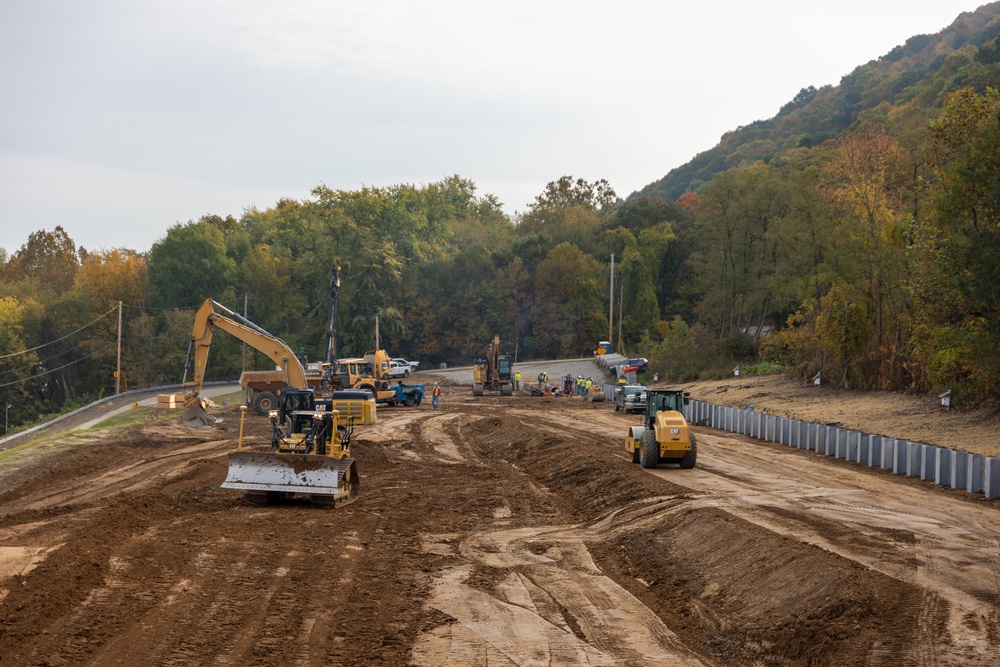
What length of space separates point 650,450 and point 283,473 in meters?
10.5

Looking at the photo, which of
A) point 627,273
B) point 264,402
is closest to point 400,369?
point 627,273

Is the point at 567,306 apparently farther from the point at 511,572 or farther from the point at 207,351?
the point at 511,572

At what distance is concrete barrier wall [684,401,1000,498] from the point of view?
22141 millimetres

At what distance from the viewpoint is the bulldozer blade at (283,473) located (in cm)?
2078

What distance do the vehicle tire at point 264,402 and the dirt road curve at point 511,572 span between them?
21394 millimetres

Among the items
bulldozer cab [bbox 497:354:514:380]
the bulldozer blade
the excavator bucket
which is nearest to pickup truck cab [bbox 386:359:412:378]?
bulldozer cab [bbox 497:354:514:380]

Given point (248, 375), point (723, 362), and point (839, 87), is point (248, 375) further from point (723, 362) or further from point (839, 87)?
point (839, 87)

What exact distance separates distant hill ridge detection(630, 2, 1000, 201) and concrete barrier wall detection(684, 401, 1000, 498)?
224ft

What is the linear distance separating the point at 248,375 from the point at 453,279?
57.2 meters

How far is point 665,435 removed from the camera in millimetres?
25906

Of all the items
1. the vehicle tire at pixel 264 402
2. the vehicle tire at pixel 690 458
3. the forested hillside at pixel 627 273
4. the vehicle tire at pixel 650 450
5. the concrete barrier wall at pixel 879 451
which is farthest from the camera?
the vehicle tire at pixel 264 402

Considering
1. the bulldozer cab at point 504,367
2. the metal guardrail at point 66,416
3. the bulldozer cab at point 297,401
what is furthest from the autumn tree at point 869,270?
the metal guardrail at point 66,416

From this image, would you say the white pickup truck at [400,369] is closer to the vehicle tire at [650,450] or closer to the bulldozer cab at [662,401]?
the bulldozer cab at [662,401]

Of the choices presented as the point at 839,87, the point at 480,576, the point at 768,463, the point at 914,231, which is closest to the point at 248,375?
the point at 768,463
